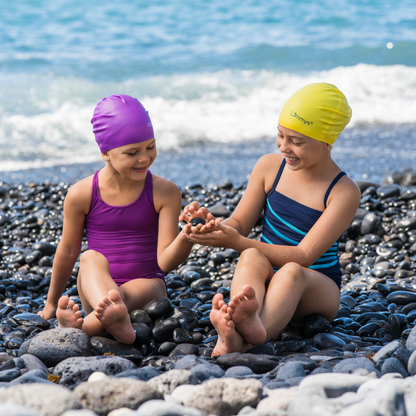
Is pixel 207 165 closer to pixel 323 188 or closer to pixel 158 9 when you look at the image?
pixel 323 188

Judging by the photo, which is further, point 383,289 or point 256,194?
point 383,289

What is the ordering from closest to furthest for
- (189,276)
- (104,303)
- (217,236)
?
(104,303)
(217,236)
(189,276)

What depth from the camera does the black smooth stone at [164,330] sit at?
3.45 meters

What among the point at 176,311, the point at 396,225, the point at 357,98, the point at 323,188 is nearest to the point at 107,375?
the point at 176,311

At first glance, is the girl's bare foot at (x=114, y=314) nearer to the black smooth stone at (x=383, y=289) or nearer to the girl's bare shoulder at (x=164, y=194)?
the girl's bare shoulder at (x=164, y=194)

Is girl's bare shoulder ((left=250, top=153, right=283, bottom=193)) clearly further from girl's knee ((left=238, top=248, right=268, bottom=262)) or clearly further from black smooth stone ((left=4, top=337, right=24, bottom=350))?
black smooth stone ((left=4, top=337, right=24, bottom=350))

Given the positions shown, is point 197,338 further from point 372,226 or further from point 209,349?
point 372,226

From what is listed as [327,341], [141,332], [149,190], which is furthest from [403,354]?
[149,190]

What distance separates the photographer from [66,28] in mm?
21844

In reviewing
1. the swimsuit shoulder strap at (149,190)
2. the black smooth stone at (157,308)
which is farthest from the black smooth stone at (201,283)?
the swimsuit shoulder strap at (149,190)

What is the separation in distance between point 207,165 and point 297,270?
5.98m

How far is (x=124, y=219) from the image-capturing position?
12.5ft

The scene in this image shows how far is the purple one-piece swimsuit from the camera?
3805 mm

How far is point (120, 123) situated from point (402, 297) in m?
2.52
